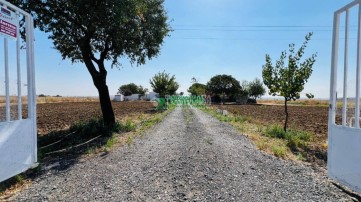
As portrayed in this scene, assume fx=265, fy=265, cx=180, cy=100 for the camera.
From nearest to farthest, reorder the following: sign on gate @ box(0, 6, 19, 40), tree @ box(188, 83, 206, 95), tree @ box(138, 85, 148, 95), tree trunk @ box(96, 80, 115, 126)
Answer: sign on gate @ box(0, 6, 19, 40)
tree trunk @ box(96, 80, 115, 126)
tree @ box(188, 83, 206, 95)
tree @ box(138, 85, 148, 95)

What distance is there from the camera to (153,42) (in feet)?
44.8

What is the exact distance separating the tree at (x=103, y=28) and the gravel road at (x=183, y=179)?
17.1ft

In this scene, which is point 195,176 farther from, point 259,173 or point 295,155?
point 295,155

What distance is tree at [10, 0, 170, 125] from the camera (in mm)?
9484

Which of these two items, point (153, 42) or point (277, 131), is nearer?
point (277, 131)

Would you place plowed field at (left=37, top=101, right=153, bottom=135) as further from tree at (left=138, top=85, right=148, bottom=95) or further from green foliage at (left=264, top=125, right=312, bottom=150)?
tree at (left=138, top=85, right=148, bottom=95)

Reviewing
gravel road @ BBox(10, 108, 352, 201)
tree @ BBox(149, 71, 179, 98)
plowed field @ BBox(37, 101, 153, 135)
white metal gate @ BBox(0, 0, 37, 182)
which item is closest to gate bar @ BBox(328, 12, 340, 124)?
gravel road @ BBox(10, 108, 352, 201)

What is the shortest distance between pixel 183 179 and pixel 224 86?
235 feet

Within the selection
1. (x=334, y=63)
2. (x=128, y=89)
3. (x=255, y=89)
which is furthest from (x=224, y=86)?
(x=334, y=63)

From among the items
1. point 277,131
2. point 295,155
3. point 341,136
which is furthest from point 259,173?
point 277,131

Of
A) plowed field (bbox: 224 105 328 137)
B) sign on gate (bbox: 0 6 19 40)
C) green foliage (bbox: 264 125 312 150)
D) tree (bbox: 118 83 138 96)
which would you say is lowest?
plowed field (bbox: 224 105 328 137)

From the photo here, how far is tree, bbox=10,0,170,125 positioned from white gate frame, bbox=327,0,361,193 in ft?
23.5

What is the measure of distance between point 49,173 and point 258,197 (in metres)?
4.41

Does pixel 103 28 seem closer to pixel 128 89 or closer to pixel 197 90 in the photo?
pixel 197 90
